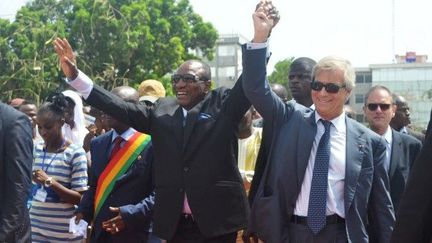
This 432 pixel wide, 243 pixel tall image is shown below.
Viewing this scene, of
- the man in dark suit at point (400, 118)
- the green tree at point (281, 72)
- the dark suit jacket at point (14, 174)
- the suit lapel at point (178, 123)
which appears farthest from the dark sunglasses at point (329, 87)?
the green tree at point (281, 72)

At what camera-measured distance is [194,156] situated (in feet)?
15.8

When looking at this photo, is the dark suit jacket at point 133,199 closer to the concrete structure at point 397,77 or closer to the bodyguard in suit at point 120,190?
the bodyguard in suit at point 120,190

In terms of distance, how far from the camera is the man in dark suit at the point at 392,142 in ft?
17.3

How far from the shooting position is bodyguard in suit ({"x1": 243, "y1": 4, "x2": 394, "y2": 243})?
4113 mm

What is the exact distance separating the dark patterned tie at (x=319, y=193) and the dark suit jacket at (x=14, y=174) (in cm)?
192

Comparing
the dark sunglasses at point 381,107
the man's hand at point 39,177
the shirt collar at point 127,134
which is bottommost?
the man's hand at point 39,177

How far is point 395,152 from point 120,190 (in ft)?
7.50

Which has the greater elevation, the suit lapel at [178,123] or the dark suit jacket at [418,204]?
the suit lapel at [178,123]

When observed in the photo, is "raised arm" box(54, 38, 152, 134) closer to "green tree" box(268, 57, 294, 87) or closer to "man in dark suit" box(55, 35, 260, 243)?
"man in dark suit" box(55, 35, 260, 243)

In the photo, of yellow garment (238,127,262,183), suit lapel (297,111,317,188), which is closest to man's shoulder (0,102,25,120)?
suit lapel (297,111,317,188)

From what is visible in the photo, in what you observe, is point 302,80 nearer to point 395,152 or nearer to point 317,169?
point 395,152

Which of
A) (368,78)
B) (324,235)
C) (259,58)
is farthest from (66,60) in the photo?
(368,78)

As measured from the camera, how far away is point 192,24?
37.8 meters

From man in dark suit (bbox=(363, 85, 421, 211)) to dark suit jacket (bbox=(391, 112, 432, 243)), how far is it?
2261 mm
